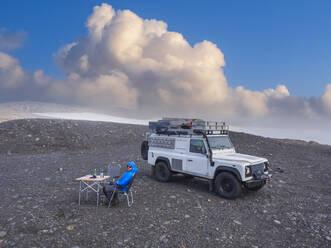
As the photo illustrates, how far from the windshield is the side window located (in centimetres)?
34

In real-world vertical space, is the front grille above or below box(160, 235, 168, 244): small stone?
above

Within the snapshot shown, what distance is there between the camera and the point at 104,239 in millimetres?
5590

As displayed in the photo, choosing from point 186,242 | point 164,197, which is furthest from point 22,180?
point 186,242

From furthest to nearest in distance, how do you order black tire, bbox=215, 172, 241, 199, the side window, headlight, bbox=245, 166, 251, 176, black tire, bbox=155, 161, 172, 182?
black tire, bbox=155, 161, 172, 182 < the side window < black tire, bbox=215, 172, 241, 199 < headlight, bbox=245, 166, 251, 176

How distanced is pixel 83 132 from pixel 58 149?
16.0 ft

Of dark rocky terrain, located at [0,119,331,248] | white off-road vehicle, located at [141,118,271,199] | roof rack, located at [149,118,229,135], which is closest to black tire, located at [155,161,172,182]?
white off-road vehicle, located at [141,118,271,199]

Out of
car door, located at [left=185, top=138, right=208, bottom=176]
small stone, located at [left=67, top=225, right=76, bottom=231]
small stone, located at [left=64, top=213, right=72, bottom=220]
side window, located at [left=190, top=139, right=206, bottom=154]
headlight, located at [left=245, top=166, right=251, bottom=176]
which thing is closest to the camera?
small stone, located at [left=67, top=225, right=76, bottom=231]

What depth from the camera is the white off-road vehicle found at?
8.34 m

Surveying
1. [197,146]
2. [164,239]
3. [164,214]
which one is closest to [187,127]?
[197,146]

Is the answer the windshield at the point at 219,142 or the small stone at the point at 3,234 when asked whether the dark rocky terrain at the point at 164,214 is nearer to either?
the small stone at the point at 3,234

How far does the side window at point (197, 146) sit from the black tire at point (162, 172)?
1690 millimetres

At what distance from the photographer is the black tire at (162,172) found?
10.5 metres

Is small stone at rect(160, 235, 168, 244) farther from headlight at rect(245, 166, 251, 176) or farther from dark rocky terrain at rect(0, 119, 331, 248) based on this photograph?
headlight at rect(245, 166, 251, 176)

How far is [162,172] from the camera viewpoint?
35.6 ft
